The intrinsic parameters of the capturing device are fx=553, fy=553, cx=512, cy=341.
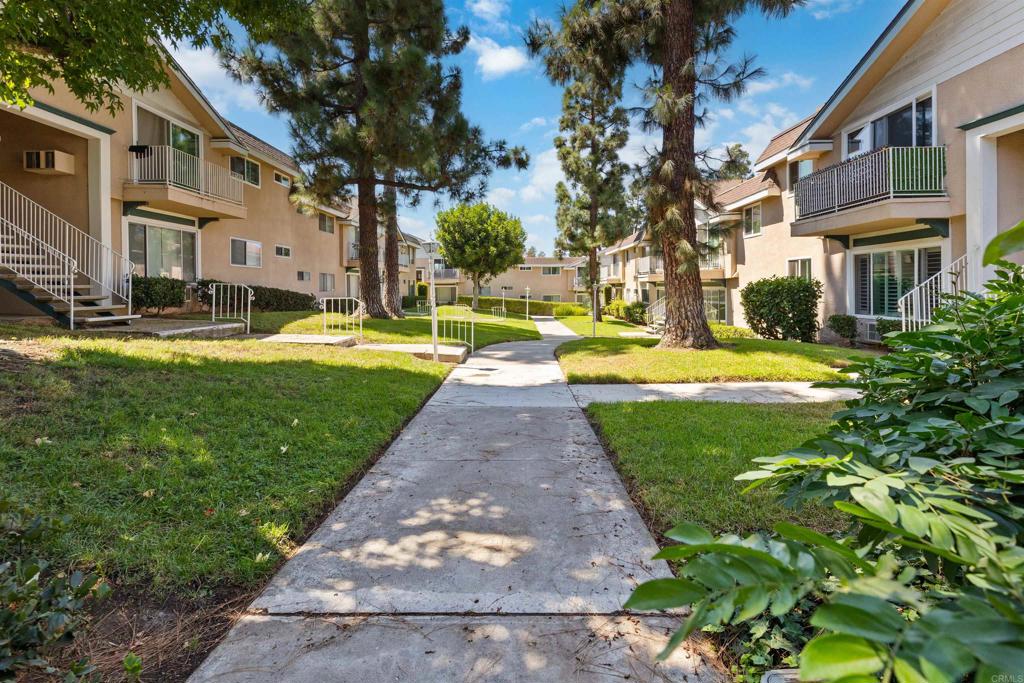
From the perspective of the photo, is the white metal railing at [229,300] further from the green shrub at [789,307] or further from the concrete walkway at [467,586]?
the green shrub at [789,307]

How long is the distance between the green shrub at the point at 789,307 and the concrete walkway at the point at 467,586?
1438 cm

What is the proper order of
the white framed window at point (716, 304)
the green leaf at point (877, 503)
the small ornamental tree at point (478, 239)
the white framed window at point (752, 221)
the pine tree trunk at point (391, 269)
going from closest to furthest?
the green leaf at point (877, 503)
the pine tree trunk at point (391, 269)
the white framed window at point (752, 221)
the white framed window at point (716, 304)
the small ornamental tree at point (478, 239)

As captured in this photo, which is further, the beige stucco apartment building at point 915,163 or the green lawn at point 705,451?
the beige stucco apartment building at point 915,163

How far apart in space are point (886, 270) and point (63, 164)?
20.9 metres

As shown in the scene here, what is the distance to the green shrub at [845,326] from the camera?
1573 cm

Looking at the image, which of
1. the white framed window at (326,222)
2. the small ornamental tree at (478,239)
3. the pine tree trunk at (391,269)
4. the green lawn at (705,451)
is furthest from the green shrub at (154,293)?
the small ornamental tree at (478,239)

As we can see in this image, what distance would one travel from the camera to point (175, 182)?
585 inches

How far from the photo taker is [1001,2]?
443 inches

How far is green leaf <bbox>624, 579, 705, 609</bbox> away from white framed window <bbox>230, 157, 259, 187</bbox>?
73.0 feet

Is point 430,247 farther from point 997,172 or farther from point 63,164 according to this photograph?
point 997,172

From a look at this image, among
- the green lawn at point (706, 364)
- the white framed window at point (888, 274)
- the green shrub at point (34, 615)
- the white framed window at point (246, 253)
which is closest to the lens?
the green shrub at point (34, 615)

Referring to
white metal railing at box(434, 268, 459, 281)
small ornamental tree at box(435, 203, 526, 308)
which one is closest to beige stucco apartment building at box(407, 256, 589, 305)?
white metal railing at box(434, 268, 459, 281)

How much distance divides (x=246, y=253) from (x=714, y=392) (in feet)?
60.1

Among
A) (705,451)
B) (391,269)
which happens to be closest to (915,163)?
(705,451)
